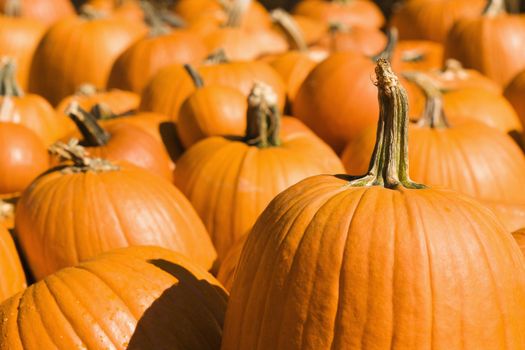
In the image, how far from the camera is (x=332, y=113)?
12.2ft

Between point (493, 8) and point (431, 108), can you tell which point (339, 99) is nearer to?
point (431, 108)

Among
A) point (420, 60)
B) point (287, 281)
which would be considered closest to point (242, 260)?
point (287, 281)

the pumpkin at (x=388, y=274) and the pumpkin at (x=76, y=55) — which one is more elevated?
the pumpkin at (x=388, y=274)

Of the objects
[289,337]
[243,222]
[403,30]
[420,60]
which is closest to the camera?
[289,337]

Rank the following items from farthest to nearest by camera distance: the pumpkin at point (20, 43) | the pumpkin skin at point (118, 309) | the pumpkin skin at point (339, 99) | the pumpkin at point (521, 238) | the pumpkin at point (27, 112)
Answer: the pumpkin at point (20, 43)
the pumpkin at point (27, 112)
the pumpkin skin at point (339, 99)
the pumpkin at point (521, 238)
the pumpkin skin at point (118, 309)

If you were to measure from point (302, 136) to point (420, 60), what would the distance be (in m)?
2.50

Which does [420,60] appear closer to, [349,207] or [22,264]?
[22,264]

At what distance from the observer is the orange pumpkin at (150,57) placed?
472 centimetres

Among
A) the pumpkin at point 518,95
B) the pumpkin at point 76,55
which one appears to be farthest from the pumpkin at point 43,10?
the pumpkin at point 518,95

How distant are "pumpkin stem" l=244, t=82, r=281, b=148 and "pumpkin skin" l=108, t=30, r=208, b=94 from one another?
5.78 ft

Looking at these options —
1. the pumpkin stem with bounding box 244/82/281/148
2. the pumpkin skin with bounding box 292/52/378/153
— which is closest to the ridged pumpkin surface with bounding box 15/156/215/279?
the pumpkin stem with bounding box 244/82/281/148

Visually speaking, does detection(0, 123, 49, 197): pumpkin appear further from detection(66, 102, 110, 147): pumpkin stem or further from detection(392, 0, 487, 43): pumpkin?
detection(392, 0, 487, 43): pumpkin

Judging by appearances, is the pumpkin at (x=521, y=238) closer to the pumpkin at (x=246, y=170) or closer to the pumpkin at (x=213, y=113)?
the pumpkin at (x=246, y=170)

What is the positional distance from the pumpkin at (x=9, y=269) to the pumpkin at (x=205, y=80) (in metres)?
1.60
